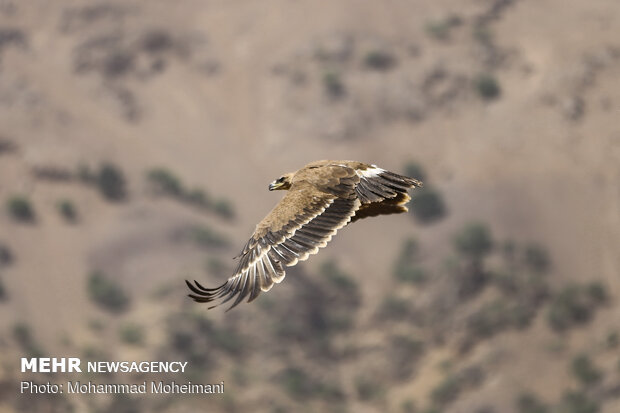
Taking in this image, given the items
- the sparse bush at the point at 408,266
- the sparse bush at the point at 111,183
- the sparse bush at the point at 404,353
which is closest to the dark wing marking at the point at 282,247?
the sparse bush at the point at 404,353

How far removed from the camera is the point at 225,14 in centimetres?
8931

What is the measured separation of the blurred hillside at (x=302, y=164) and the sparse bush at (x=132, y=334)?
153 mm

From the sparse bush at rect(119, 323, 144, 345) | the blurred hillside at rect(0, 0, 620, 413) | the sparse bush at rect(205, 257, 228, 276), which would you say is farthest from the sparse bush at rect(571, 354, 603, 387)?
the sparse bush at rect(119, 323, 144, 345)

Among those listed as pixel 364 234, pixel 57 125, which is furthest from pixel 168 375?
pixel 57 125

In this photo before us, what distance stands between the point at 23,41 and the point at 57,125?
442 inches

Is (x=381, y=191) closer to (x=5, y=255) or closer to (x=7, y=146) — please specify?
(x=5, y=255)

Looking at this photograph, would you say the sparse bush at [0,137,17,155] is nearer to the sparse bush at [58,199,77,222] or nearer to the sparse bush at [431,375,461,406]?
the sparse bush at [58,199,77,222]

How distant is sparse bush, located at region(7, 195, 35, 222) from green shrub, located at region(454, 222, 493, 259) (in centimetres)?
3112

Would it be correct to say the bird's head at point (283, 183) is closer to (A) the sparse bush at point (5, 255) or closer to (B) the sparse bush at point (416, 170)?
(A) the sparse bush at point (5, 255)

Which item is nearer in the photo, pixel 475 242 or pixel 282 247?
pixel 282 247

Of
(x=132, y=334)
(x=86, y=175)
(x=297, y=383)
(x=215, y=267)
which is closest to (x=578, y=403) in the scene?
(x=297, y=383)

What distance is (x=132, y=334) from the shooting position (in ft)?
213

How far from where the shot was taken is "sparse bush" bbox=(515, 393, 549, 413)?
6153 centimetres

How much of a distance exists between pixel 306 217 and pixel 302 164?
208ft
